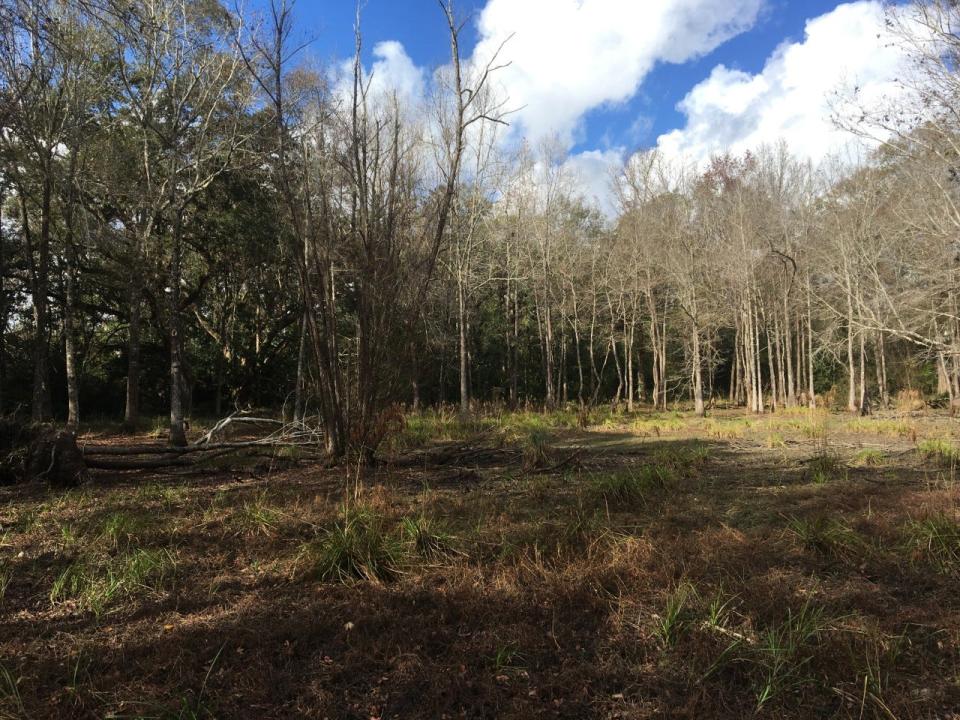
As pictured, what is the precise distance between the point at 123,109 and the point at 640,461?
14842mm

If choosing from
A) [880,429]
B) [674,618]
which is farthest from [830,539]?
[880,429]

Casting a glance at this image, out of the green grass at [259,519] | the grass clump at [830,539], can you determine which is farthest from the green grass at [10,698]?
the grass clump at [830,539]

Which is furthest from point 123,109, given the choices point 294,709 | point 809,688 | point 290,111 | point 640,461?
point 809,688

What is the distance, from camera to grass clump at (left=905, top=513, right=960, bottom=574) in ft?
12.3

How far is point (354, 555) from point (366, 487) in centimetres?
249

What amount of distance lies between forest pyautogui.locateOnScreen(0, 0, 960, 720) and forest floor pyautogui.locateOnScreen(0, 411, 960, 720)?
0.07 ft

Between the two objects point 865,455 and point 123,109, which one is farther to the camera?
point 123,109

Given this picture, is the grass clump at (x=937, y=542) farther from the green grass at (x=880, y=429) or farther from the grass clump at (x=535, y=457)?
the green grass at (x=880, y=429)

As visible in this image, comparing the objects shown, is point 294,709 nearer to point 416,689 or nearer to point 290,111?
point 416,689

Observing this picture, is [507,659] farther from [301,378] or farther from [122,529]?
[301,378]

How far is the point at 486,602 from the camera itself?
328 centimetres

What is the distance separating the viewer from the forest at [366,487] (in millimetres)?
2582

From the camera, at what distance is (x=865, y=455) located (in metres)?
8.04

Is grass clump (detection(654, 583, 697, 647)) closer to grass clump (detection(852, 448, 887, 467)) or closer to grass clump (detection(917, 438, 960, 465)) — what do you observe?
grass clump (detection(917, 438, 960, 465))
